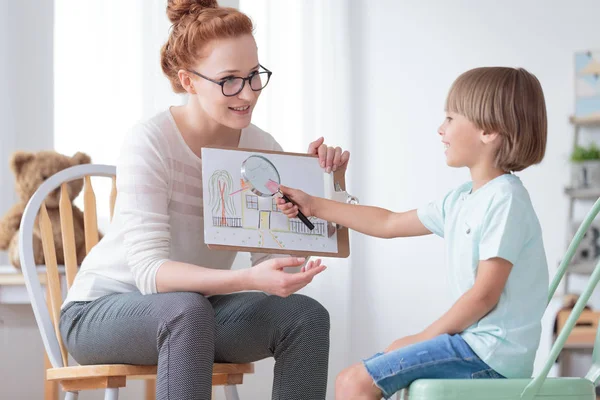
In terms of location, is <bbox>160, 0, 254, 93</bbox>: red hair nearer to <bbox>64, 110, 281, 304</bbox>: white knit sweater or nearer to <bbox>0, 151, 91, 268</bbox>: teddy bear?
<bbox>64, 110, 281, 304</bbox>: white knit sweater

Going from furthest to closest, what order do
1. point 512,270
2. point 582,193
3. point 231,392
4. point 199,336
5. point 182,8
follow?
point 582,193 < point 231,392 < point 182,8 < point 199,336 < point 512,270

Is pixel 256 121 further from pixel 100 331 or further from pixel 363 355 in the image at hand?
pixel 100 331

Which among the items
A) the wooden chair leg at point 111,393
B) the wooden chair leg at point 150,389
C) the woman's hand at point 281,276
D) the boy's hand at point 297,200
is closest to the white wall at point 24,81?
the wooden chair leg at point 150,389

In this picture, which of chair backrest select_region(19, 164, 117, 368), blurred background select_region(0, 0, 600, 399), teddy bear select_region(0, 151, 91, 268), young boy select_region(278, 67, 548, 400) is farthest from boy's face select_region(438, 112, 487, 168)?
blurred background select_region(0, 0, 600, 399)

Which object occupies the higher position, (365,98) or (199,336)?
(365,98)

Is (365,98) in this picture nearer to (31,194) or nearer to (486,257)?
(31,194)

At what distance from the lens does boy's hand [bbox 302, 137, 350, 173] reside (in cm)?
158

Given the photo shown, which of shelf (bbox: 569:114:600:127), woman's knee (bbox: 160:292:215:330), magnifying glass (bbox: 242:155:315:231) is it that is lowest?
woman's knee (bbox: 160:292:215:330)

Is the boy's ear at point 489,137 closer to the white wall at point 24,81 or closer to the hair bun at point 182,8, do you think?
the hair bun at point 182,8

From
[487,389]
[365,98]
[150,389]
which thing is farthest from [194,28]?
[365,98]

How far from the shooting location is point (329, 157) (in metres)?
1.58

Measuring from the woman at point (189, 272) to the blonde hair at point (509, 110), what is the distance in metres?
0.36

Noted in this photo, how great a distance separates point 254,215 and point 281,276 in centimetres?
20

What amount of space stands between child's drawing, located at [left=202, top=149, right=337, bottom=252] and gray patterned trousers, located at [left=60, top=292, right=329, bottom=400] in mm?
112
